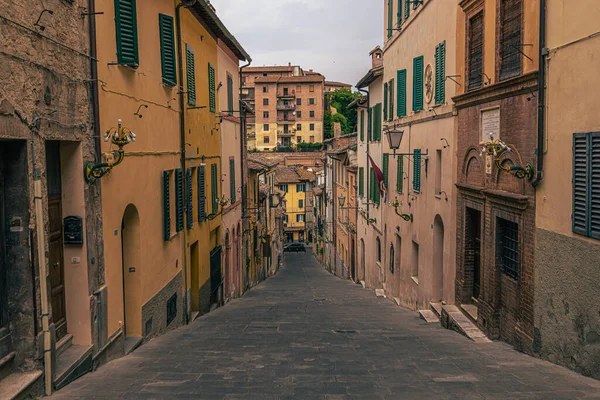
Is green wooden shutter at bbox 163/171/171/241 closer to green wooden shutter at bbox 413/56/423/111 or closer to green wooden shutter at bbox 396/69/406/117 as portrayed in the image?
green wooden shutter at bbox 413/56/423/111

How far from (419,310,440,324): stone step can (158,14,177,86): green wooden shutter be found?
28.8ft

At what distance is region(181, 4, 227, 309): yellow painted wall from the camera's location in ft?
53.3

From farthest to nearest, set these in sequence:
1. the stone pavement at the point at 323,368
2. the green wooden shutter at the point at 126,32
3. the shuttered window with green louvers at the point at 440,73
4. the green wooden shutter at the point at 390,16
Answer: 1. the green wooden shutter at the point at 390,16
2. the shuttered window with green louvers at the point at 440,73
3. the green wooden shutter at the point at 126,32
4. the stone pavement at the point at 323,368

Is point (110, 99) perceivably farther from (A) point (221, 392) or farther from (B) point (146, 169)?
(A) point (221, 392)

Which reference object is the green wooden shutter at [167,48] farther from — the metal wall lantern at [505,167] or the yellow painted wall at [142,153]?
the metal wall lantern at [505,167]

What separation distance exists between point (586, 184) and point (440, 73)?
8559mm

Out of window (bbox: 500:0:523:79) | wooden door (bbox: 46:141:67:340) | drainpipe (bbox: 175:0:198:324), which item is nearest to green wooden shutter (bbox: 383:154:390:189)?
drainpipe (bbox: 175:0:198:324)

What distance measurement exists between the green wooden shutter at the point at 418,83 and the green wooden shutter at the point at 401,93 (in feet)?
6.83

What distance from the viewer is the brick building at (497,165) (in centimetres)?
1072

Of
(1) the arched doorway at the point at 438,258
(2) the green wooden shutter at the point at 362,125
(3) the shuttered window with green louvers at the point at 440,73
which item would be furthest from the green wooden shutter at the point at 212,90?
(2) the green wooden shutter at the point at 362,125

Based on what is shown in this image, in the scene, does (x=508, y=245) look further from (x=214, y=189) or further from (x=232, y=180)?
(x=232, y=180)

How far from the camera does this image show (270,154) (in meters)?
83.4

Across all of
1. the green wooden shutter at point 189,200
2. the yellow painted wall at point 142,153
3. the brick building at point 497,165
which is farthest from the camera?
the green wooden shutter at point 189,200

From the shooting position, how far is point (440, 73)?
16.5 meters
